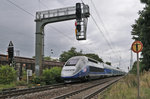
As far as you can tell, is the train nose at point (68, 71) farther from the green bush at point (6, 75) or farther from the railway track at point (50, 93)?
the green bush at point (6, 75)


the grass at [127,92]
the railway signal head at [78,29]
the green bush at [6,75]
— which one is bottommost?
the grass at [127,92]

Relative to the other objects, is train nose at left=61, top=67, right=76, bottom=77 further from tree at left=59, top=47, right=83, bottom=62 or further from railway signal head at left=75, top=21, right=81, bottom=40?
tree at left=59, top=47, right=83, bottom=62

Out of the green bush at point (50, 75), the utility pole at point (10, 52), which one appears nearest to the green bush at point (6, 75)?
the utility pole at point (10, 52)

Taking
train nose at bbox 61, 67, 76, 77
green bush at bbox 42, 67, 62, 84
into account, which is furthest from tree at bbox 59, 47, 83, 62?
train nose at bbox 61, 67, 76, 77

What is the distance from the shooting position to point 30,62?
Result: 1016 inches

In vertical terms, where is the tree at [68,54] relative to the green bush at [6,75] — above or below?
above

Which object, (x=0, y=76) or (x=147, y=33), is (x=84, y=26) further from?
(x=0, y=76)

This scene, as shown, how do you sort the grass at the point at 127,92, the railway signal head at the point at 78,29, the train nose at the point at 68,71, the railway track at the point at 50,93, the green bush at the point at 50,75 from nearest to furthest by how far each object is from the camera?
1. the grass at the point at 127,92
2. the railway track at the point at 50,93
3. the railway signal head at the point at 78,29
4. the train nose at the point at 68,71
5. the green bush at the point at 50,75

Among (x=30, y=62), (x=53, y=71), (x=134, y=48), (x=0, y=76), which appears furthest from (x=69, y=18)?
(x=134, y=48)

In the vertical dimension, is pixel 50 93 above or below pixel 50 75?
below

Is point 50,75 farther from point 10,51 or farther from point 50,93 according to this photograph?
point 50,93

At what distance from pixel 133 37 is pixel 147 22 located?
8.74 metres

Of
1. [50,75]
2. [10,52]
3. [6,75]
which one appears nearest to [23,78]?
[50,75]

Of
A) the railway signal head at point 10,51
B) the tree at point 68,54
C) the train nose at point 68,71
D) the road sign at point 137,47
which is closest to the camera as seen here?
the road sign at point 137,47
